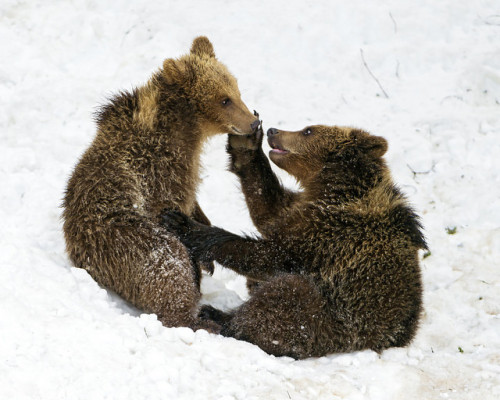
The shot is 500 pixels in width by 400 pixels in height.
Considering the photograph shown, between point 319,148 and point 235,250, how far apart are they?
157 cm

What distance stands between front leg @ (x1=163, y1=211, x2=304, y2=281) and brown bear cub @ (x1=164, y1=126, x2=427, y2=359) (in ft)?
0.03

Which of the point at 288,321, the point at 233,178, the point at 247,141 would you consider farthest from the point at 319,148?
the point at 233,178

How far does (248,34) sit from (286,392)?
9052 mm

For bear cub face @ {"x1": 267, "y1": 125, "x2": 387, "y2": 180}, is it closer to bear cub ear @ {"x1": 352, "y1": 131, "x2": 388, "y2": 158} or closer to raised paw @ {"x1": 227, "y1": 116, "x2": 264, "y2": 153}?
bear cub ear @ {"x1": 352, "y1": 131, "x2": 388, "y2": 158}

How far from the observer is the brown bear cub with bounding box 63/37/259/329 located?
631cm

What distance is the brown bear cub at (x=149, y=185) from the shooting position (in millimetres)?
6309

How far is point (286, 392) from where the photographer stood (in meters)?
5.06

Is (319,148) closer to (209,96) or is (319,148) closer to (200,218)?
(209,96)

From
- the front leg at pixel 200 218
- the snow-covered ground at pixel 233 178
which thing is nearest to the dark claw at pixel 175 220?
the front leg at pixel 200 218

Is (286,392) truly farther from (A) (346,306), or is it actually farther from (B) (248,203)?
(B) (248,203)

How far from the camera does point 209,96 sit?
721 cm

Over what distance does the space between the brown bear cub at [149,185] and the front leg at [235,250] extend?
17cm

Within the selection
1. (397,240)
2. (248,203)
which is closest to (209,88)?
(248,203)

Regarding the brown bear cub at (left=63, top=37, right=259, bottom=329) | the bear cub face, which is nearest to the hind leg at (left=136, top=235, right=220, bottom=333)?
the brown bear cub at (left=63, top=37, right=259, bottom=329)
